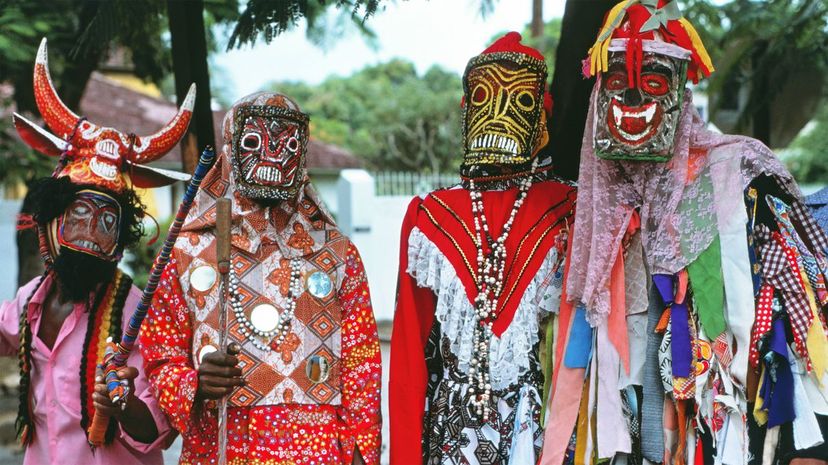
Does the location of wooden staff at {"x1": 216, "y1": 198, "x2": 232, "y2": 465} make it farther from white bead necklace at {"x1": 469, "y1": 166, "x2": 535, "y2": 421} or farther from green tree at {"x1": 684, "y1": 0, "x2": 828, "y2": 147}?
green tree at {"x1": 684, "y1": 0, "x2": 828, "y2": 147}

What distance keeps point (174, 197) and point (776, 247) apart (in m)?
14.8

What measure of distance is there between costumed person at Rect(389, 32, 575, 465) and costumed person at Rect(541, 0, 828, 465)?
155 millimetres

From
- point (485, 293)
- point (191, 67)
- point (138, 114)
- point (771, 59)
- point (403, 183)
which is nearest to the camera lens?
point (485, 293)

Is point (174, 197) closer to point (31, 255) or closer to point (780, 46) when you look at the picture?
point (31, 255)

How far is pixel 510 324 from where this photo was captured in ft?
10.8

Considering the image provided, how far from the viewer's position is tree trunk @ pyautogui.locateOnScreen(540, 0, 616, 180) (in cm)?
443

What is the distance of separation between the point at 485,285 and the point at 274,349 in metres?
0.80

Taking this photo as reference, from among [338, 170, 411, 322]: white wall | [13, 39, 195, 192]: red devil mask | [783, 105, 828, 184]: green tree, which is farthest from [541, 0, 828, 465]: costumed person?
[783, 105, 828, 184]: green tree

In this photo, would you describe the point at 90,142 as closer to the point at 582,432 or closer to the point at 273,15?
the point at 273,15

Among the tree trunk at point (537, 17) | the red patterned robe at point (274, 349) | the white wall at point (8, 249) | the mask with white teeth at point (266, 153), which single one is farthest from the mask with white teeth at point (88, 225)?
the white wall at point (8, 249)

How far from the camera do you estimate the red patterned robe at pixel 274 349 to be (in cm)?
329

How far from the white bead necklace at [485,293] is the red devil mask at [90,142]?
54.0 inches

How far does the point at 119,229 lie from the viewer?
149 inches

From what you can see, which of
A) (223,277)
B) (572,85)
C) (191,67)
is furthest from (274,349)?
(572,85)
